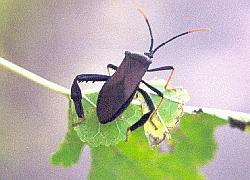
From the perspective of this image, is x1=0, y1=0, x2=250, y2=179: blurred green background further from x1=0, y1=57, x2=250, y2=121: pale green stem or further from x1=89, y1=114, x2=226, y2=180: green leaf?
x1=0, y1=57, x2=250, y2=121: pale green stem

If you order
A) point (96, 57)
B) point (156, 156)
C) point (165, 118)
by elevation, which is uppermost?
point (165, 118)

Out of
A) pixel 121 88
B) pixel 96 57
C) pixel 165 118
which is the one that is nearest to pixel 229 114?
pixel 165 118

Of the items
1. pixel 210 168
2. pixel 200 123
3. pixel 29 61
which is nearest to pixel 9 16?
pixel 29 61

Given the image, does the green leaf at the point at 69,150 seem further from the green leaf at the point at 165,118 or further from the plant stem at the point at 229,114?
the plant stem at the point at 229,114

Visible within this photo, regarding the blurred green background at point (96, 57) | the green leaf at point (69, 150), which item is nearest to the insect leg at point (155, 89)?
the green leaf at point (69, 150)

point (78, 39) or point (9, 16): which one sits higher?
point (9, 16)

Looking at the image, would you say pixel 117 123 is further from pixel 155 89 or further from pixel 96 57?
pixel 96 57

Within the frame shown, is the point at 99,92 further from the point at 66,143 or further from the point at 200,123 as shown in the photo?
the point at 200,123
